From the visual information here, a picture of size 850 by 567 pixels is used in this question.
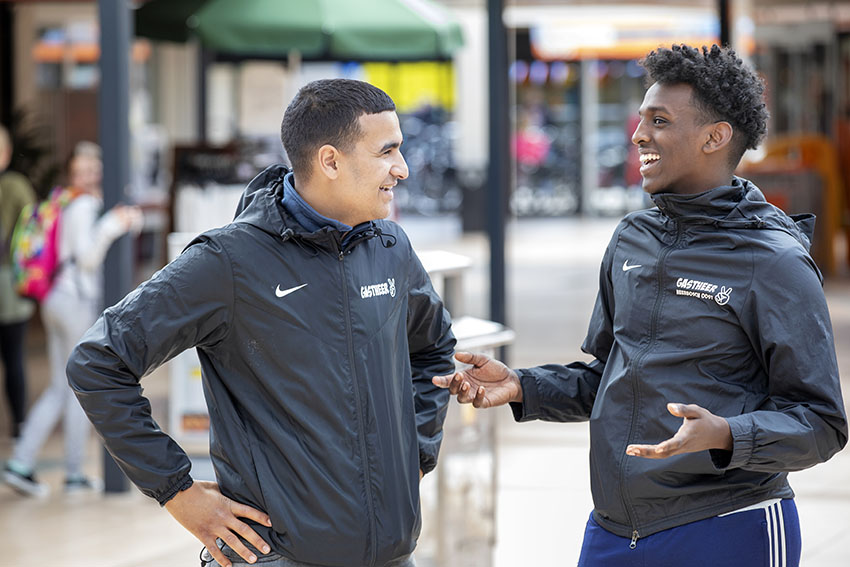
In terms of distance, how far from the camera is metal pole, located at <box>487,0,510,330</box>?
938cm

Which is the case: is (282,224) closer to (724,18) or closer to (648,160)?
(648,160)

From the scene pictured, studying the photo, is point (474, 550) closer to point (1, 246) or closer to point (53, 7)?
point (1, 246)

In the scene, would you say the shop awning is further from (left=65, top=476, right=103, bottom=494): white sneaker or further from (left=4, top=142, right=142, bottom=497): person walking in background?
(left=65, top=476, right=103, bottom=494): white sneaker

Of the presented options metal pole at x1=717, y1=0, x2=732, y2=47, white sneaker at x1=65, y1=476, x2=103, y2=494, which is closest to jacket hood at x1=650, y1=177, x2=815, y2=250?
white sneaker at x1=65, y1=476, x2=103, y2=494

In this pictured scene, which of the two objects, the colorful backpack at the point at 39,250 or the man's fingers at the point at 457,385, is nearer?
the man's fingers at the point at 457,385

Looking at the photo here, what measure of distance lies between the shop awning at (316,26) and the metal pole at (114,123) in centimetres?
308

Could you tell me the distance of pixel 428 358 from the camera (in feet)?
10.3

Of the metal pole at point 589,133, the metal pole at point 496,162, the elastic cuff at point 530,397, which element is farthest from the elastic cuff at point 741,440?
the metal pole at point 589,133

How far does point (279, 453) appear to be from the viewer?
8.49 feet

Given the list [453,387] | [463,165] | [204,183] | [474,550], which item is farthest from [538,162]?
[453,387]

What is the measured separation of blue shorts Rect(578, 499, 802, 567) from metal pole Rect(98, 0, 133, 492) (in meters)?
4.96

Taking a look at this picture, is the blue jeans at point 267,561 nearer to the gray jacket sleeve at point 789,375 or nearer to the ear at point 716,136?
the gray jacket sleeve at point 789,375

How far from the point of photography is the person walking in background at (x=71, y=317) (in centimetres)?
705

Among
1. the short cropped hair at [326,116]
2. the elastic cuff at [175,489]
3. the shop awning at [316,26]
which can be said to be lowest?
the elastic cuff at [175,489]
